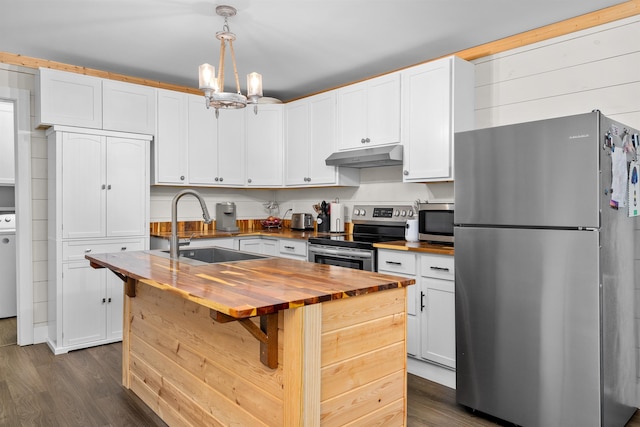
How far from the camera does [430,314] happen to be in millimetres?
3072

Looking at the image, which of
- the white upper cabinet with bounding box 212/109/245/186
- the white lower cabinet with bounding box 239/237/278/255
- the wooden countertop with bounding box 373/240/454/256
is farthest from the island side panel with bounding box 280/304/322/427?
the white upper cabinet with bounding box 212/109/245/186

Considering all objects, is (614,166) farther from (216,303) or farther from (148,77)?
(148,77)

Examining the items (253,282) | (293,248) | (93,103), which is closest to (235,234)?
(293,248)

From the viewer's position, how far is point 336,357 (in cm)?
174

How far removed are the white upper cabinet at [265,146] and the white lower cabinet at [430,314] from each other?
2.05 m

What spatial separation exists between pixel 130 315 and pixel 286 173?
2407 millimetres

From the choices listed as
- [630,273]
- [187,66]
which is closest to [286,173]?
[187,66]

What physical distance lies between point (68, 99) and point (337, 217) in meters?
2.64

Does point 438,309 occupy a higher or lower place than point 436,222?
lower

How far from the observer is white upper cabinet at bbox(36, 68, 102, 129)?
3.55 meters

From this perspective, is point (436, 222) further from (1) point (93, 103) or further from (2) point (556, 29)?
(1) point (93, 103)

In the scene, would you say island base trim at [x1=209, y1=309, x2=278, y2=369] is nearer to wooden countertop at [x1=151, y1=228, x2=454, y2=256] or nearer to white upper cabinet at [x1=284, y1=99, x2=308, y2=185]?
wooden countertop at [x1=151, y1=228, x2=454, y2=256]

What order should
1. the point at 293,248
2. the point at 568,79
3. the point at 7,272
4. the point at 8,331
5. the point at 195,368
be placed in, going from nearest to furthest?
1. the point at 195,368
2. the point at 568,79
3. the point at 8,331
4. the point at 293,248
5. the point at 7,272

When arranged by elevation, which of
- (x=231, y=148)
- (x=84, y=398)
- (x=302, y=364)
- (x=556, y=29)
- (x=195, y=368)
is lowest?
(x=84, y=398)
